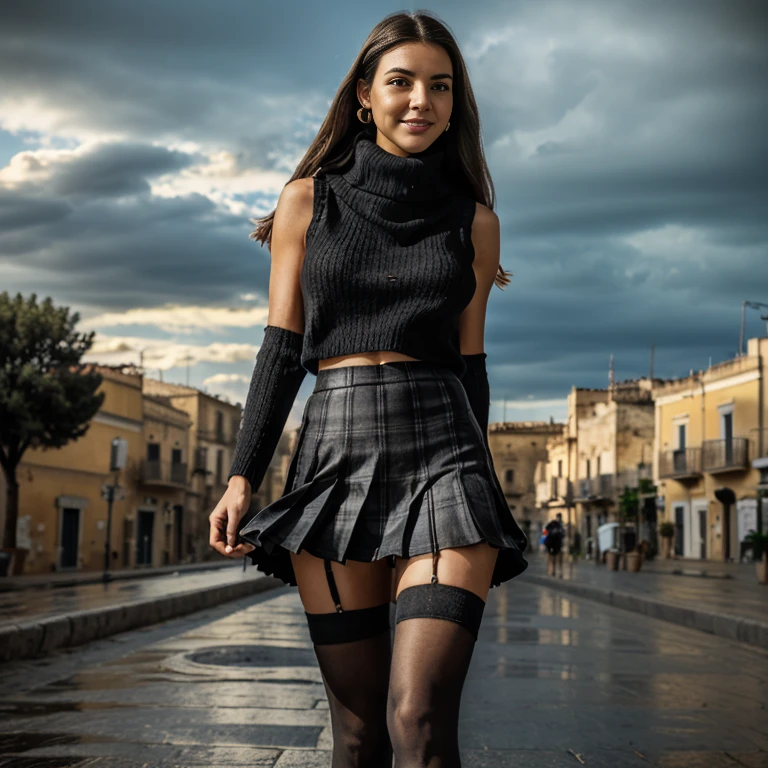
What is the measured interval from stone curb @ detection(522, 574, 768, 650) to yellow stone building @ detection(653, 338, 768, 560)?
19.1 metres

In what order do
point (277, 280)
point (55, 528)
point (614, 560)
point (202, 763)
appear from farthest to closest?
1. point (55, 528)
2. point (614, 560)
3. point (202, 763)
4. point (277, 280)

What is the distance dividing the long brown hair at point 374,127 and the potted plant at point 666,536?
161 feet

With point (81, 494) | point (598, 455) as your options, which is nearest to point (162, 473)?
point (81, 494)

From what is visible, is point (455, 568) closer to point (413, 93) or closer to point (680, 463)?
point (413, 93)

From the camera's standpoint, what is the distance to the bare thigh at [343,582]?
2.68m

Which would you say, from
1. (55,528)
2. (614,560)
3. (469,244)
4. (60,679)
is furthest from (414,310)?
(55,528)

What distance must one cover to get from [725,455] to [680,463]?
16.1ft

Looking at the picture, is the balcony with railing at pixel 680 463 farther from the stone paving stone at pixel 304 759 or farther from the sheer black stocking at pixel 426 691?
the sheer black stocking at pixel 426 691

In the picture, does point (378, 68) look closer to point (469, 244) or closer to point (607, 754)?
point (469, 244)

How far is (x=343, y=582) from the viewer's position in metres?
2.68

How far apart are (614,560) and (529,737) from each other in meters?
34.9

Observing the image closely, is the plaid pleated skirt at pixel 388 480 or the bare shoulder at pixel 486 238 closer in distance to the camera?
the plaid pleated skirt at pixel 388 480

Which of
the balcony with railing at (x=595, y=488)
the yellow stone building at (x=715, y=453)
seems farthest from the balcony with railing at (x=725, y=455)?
the balcony with railing at (x=595, y=488)

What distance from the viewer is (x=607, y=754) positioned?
19.0 ft
